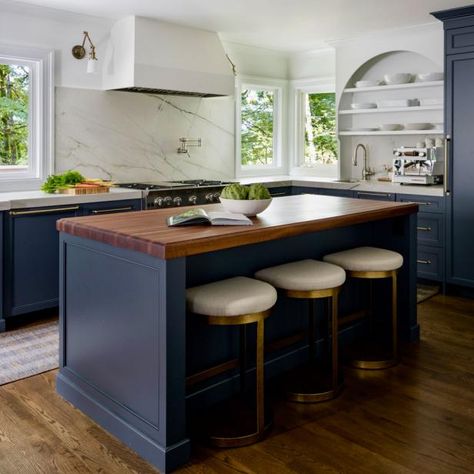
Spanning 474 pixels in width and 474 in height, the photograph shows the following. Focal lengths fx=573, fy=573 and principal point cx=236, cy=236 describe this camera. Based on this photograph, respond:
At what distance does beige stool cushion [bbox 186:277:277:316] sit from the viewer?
2.40m

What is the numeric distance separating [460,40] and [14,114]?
3782 mm

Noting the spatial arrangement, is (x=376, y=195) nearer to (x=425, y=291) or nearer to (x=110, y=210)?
(x=425, y=291)

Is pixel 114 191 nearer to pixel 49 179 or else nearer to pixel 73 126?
pixel 49 179

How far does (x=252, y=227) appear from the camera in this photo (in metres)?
2.66

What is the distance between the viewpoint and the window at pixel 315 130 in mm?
6863

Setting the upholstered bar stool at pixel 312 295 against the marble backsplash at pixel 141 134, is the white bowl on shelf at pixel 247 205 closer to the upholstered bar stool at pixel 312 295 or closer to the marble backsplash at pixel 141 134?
the upholstered bar stool at pixel 312 295

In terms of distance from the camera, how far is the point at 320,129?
7000 millimetres

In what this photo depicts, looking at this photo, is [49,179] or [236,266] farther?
[49,179]

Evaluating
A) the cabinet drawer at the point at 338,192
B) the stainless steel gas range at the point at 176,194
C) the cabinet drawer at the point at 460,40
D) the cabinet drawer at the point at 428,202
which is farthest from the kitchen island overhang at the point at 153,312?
the cabinet drawer at the point at 338,192

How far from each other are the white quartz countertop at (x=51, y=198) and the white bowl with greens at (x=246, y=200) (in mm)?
1713

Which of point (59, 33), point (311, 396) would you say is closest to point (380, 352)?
point (311, 396)

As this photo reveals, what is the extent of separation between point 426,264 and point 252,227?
3090 millimetres

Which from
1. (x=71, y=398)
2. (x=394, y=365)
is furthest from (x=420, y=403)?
(x=71, y=398)

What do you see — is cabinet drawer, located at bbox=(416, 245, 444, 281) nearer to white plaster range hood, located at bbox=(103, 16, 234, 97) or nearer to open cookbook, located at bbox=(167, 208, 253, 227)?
white plaster range hood, located at bbox=(103, 16, 234, 97)
